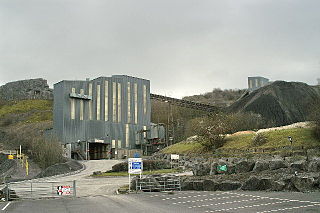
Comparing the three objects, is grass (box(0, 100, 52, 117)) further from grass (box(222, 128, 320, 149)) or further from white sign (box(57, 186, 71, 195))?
white sign (box(57, 186, 71, 195))

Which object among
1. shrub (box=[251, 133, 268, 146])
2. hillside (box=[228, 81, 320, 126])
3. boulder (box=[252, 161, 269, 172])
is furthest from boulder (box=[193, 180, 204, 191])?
hillside (box=[228, 81, 320, 126])

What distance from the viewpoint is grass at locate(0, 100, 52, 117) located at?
150 metres

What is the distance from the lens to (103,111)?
7412 centimetres

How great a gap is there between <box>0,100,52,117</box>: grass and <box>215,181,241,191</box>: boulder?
135 m

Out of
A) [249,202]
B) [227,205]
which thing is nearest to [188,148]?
[249,202]

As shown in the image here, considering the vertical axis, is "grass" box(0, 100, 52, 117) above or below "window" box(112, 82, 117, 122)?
above

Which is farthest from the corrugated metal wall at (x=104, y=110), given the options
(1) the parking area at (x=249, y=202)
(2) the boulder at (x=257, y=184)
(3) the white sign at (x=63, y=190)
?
(2) the boulder at (x=257, y=184)

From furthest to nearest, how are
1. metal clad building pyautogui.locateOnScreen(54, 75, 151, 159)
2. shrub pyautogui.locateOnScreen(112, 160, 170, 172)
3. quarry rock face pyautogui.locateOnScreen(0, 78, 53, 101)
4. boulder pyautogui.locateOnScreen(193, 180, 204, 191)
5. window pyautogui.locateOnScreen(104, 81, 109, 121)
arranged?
quarry rock face pyautogui.locateOnScreen(0, 78, 53, 101)
window pyautogui.locateOnScreen(104, 81, 109, 121)
metal clad building pyautogui.locateOnScreen(54, 75, 151, 159)
shrub pyautogui.locateOnScreen(112, 160, 170, 172)
boulder pyautogui.locateOnScreen(193, 180, 204, 191)

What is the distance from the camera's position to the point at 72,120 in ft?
228

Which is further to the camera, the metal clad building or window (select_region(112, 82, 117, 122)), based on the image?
window (select_region(112, 82, 117, 122))

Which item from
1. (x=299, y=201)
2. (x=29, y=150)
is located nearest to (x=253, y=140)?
(x=299, y=201)

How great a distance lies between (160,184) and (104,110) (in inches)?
1972

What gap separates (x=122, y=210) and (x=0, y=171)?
4257 cm

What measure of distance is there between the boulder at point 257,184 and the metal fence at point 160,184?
5219mm
